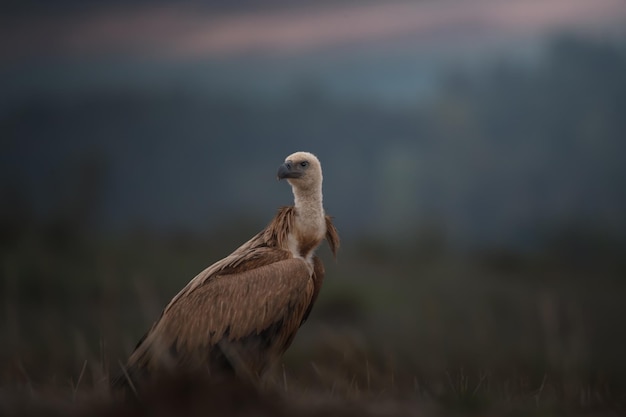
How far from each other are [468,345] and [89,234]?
29922mm

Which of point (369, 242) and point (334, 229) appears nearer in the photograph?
point (334, 229)

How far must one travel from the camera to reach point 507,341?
32500mm

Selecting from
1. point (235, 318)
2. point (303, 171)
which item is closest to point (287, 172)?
point (303, 171)

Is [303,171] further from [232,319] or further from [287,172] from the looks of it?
[232,319]

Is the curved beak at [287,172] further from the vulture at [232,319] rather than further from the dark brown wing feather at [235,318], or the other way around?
the dark brown wing feather at [235,318]

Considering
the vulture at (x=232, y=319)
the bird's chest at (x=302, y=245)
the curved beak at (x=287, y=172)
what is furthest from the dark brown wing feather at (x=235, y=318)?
the curved beak at (x=287, y=172)

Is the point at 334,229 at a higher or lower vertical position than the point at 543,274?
higher

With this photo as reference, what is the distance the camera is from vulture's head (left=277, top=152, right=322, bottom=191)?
325 inches

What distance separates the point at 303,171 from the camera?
8.34 m

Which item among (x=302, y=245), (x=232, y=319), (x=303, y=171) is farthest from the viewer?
(x=303, y=171)

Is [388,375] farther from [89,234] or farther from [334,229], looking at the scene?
[89,234]

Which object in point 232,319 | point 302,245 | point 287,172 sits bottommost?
point 232,319

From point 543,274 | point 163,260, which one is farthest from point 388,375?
point 543,274

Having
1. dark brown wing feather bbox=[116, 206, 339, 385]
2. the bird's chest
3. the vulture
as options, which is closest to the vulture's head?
the vulture
